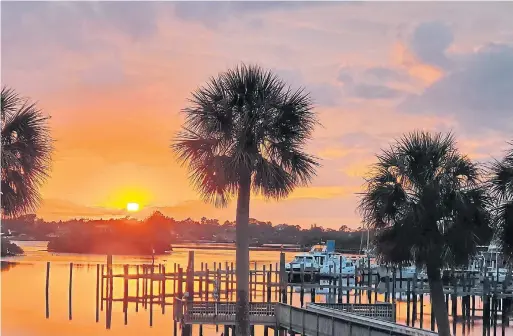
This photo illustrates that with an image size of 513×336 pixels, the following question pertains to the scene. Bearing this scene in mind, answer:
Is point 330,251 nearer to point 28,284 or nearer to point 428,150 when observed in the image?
point 28,284

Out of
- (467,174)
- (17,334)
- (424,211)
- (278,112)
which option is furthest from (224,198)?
(17,334)

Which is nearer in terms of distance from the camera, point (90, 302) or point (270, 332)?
point (270, 332)

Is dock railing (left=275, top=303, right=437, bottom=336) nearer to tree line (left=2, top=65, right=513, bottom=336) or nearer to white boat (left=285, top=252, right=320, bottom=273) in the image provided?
tree line (left=2, top=65, right=513, bottom=336)

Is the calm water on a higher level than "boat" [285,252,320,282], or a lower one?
lower

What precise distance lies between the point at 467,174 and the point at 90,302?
55.5m

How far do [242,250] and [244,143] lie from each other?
2.96m

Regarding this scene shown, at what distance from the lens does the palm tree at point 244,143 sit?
22.6 m

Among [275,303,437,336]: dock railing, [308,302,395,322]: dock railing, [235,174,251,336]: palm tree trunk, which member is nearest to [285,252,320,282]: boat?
[308,302,395,322]: dock railing

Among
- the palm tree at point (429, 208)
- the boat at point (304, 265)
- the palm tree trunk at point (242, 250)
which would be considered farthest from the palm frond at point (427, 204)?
the boat at point (304, 265)

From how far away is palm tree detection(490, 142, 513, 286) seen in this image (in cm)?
2175

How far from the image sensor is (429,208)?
24734mm

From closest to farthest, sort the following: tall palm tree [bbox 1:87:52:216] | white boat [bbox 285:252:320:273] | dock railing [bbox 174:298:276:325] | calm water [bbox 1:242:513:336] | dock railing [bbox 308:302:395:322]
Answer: tall palm tree [bbox 1:87:52:216] → dock railing [bbox 174:298:276:325] → dock railing [bbox 308:302:395:322] → calm water [bbox 1:242:513:336] → white boat [bbox 285:252:320:273]

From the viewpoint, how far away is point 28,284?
9419cm

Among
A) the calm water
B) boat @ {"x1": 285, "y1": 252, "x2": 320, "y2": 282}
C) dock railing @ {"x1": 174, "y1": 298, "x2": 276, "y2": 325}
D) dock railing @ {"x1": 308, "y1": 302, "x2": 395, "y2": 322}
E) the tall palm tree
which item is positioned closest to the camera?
the tall palm tree
